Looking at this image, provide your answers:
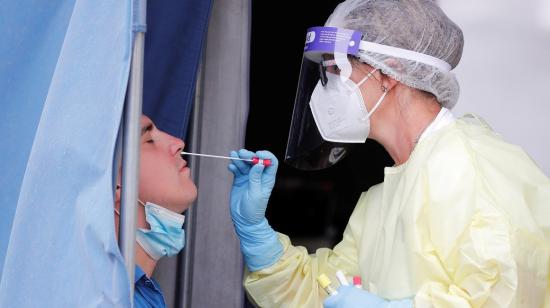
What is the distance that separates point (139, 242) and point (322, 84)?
0.64 meters

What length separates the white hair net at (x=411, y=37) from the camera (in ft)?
6.57

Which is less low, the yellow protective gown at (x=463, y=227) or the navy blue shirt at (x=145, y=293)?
the yellow protective gown at (x=463, y=227)

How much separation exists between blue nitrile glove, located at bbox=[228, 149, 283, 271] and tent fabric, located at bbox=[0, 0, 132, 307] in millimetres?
676

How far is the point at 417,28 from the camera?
200 centimetres

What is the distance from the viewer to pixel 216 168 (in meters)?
2.55

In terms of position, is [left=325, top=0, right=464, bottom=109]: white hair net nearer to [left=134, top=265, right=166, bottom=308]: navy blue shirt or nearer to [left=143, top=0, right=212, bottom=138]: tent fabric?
[left=143, top=0, right=212, bottom=138]: tent fabric

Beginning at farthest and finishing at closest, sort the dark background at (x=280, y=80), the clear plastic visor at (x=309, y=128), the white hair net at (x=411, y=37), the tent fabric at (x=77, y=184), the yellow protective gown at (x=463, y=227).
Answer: the dark background at (x=280, y=80)
the clear plastic visor at (x=309, y=128)
the white hair net at (x=411, y=37)
the yellow protective gown at (x=463, y=227)
the tent fabric at (x=77, y=184)

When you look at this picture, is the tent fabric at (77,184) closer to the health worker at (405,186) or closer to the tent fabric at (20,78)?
the tent fabric at (20,78)

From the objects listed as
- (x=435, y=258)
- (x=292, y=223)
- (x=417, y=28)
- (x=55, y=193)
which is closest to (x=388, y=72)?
(x=417, y=28)

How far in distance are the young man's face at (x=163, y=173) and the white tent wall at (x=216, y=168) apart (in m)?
0.43

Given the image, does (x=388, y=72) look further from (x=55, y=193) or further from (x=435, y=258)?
(x=55, y=193)

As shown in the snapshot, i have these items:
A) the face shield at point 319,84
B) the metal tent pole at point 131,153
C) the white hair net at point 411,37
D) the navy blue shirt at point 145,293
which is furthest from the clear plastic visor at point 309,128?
the metal tent pole at point 131,153

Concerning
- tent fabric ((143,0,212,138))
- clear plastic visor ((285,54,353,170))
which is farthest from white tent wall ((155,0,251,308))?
clear plastic visor ((285,54,353,170))

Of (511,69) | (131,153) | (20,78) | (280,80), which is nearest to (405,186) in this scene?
(131,153)
